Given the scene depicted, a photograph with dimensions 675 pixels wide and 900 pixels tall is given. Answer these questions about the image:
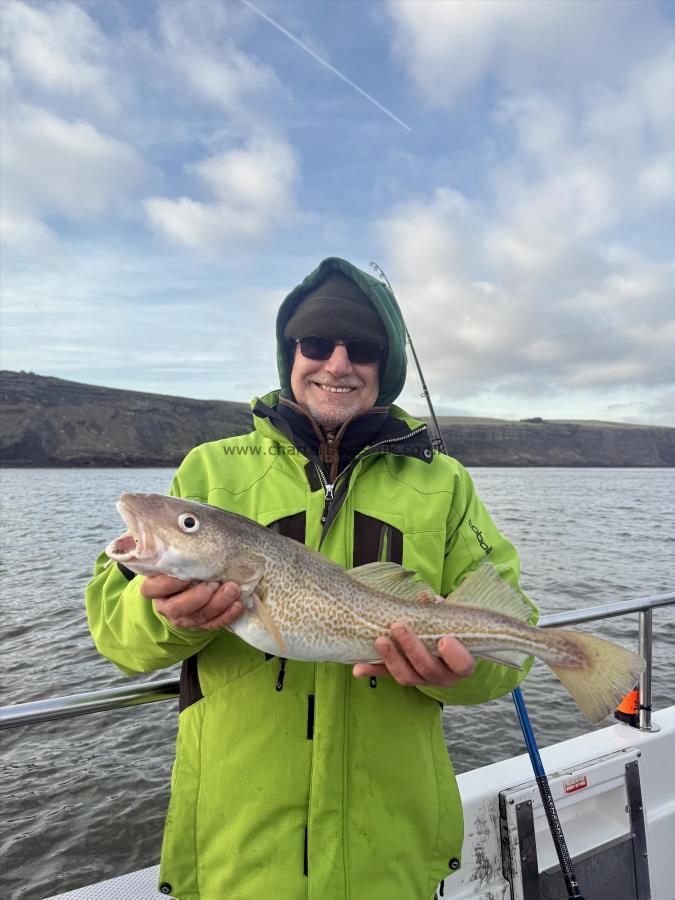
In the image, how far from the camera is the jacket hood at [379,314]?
11.2ft

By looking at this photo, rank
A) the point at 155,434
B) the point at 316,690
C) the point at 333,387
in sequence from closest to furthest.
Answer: the point at 316,690, the point at 333,387, the point at 155,434

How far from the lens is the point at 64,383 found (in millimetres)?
129000

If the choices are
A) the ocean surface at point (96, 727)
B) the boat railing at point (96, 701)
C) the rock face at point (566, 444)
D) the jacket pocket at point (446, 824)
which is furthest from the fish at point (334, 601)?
the rock face at point (566, 444)

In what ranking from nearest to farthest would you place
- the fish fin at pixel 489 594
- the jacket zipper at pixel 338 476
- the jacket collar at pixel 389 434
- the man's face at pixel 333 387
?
the fish fin at pixel 489 594 → the jacket zipper at pixel 338 476 → the jacket collar at pixel 389 434 → the man's face at pixel 333 387

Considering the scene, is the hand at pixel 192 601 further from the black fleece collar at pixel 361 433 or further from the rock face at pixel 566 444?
the rock face at pixel 566 444

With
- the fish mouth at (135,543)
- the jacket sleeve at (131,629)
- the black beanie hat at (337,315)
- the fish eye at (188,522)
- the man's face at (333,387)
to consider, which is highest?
the black beanie hat at (337,315)

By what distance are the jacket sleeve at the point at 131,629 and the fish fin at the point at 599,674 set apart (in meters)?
1.60

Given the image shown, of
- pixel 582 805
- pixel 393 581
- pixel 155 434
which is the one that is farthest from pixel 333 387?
pixel 155 434

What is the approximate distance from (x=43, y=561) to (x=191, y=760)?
23.7 meters

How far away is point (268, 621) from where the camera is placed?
2.31m

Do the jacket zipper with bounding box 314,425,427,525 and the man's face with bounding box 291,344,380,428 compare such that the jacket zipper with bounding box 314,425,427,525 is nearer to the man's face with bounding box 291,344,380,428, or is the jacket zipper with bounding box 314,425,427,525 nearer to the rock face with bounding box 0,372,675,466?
the man's face with bounding box 291,344,380,428

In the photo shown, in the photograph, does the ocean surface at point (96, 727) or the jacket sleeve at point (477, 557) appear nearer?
the jacket sleeve at point (477, 557)

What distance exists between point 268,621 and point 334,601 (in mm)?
311

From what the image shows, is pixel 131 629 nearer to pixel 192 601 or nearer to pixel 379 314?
pixel 192 601
